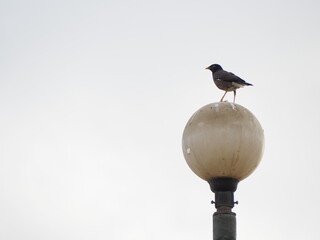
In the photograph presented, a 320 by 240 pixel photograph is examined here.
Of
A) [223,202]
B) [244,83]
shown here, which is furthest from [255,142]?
[244,83]

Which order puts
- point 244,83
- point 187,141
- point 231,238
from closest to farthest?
point 231,238 → point 187,141 → point 244,83

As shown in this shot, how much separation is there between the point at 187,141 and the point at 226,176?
0.43m

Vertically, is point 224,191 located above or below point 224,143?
below

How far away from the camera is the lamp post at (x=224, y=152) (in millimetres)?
4949

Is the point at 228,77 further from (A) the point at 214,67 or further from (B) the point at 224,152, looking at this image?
(B) the point at 224,152

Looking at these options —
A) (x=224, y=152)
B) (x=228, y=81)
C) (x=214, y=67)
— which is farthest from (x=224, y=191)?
(x=214, y=67)

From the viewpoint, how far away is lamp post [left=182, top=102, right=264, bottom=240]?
4.95 metres

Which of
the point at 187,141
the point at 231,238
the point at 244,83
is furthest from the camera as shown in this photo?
the point at 244,83

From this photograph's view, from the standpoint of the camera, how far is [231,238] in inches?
191

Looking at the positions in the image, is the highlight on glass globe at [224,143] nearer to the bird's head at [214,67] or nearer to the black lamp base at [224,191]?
the black lamp base at [224,191]

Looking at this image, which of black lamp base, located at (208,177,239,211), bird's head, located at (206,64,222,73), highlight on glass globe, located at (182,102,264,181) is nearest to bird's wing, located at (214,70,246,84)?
bird's head, located at (206,64,222,73)

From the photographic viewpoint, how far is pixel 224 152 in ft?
16.2

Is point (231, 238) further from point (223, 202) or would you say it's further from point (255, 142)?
point (255, 142)

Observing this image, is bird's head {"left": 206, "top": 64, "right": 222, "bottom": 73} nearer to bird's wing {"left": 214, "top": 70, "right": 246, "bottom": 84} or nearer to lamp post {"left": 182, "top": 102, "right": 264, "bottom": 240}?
bird's wing {"left": 214, "top": 70, "right": 246, "bottom": 84}
